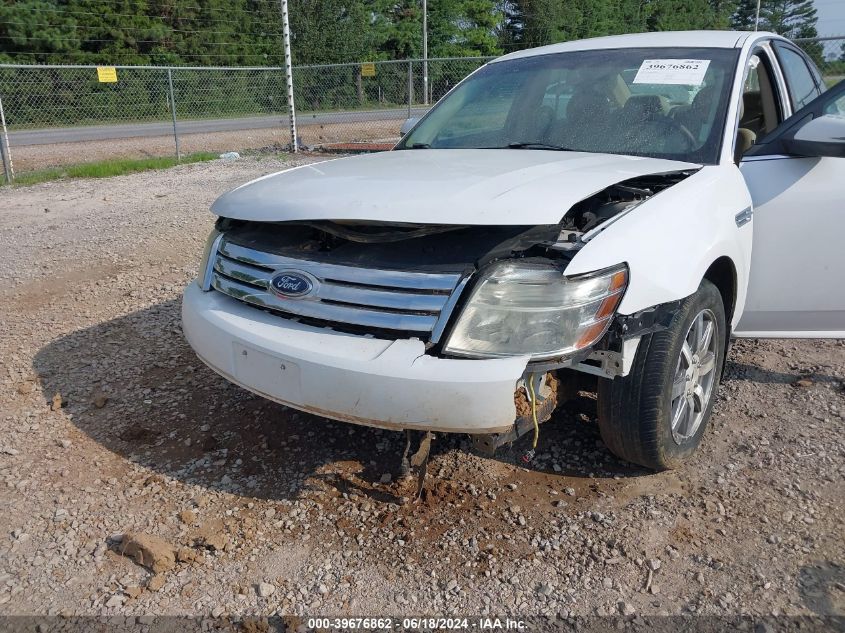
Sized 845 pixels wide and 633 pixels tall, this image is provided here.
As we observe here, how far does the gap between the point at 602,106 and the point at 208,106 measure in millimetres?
15589

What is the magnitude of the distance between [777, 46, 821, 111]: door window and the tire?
188 centimetres

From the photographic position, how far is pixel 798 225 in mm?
3154

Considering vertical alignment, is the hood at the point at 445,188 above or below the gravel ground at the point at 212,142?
above

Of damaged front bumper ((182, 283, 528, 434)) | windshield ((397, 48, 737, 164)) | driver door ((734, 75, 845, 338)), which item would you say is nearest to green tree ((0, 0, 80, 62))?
windshield ((397, 48, 737, 164))

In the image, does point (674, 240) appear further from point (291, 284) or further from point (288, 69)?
point (288, 69)

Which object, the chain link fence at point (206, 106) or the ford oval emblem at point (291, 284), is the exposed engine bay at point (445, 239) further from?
the chain link fence at point (206, 106)

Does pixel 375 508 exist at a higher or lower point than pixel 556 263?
lower

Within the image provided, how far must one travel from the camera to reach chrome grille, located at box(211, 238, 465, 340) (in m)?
2.25

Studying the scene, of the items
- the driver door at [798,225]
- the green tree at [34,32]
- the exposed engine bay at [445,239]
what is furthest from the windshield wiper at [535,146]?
the green tree at [34,32]

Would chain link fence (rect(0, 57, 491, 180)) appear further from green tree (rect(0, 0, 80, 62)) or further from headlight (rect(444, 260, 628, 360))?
headlight (rect(444, 260, 628, 360))

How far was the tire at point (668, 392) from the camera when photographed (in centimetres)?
244

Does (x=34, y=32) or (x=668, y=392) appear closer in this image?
(x=668, y=392)

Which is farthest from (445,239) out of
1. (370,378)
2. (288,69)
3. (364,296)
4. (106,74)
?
(288,69)

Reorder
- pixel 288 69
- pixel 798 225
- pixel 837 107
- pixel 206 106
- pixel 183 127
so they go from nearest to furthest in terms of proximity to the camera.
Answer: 1. pixel 798 225
2. pixel 837 107
3. pixel 288 69
4. pixel 206 106
5. pixel 183 127
